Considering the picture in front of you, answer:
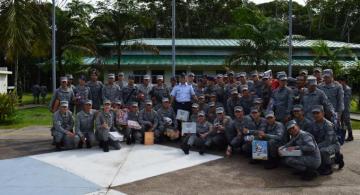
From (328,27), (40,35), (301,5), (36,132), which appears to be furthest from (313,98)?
(301,5)

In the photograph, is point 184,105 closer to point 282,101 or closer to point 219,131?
point 219,131

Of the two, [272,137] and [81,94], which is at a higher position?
[81,94]

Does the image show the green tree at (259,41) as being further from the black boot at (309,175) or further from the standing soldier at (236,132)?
the black boot at (309,175)

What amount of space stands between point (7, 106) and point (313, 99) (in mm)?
11748

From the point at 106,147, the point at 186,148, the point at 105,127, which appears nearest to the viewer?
the point at 186,148

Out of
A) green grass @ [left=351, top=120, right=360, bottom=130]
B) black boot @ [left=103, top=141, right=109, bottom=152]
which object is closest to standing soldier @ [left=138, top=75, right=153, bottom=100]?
black boot @ [left=103, top=141, right=109, bottom=152]

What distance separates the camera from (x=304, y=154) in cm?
817

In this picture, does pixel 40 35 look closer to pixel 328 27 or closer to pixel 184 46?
pixel 184 46

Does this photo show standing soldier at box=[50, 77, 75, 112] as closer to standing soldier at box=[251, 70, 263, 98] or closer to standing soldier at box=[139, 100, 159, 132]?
standing soldier at box=[139, 100, 159, 132]

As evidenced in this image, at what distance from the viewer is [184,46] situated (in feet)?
110

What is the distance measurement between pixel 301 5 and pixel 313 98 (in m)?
49.8

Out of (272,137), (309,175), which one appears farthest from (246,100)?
(309,175)

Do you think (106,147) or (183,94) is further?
(183,94)

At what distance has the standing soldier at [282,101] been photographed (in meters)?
10.1
